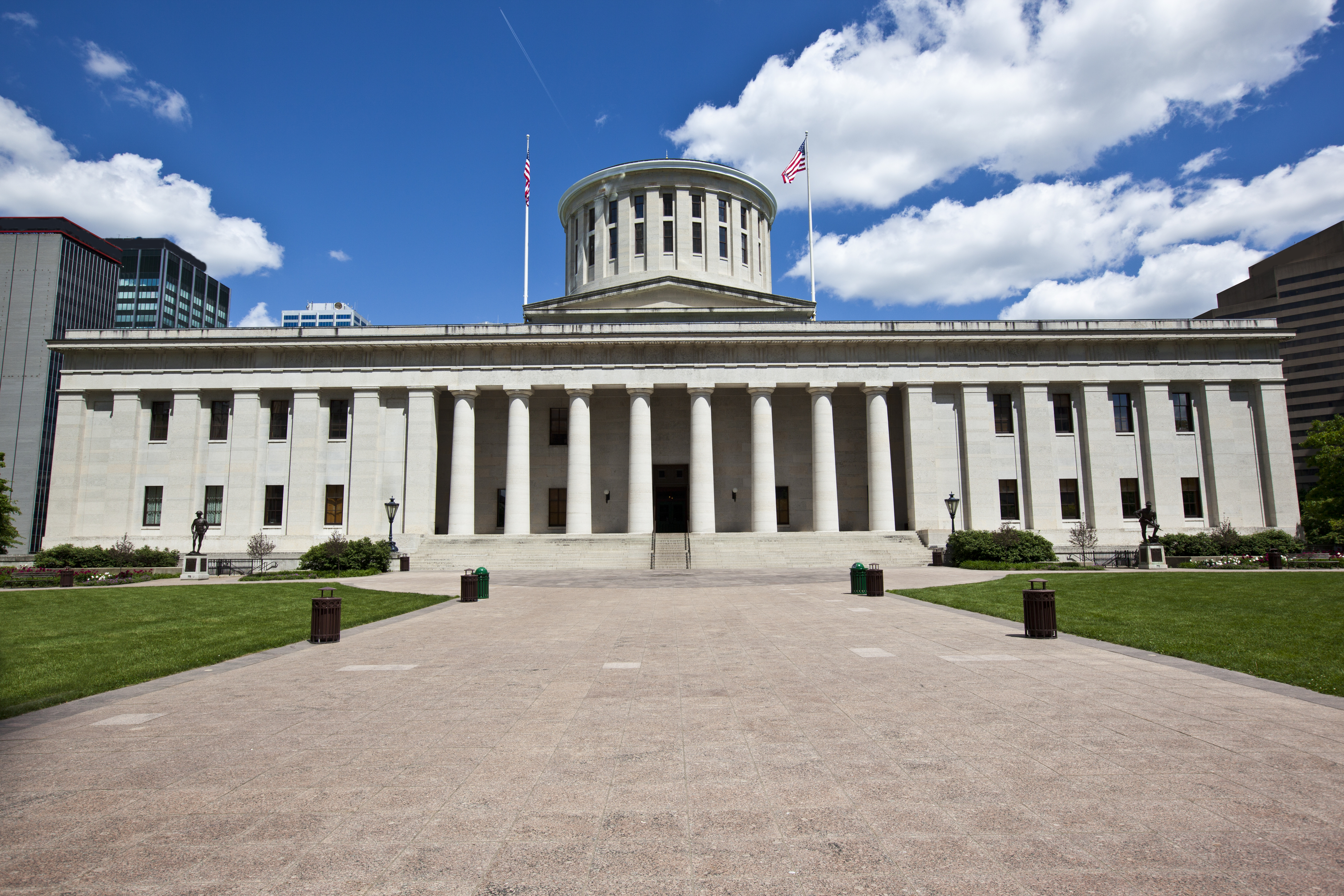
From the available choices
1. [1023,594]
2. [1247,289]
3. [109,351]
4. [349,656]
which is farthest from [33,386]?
[1247,289]

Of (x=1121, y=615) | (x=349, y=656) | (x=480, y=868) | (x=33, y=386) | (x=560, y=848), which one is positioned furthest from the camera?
(x=33, y=386)

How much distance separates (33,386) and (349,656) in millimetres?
154267

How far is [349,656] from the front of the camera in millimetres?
12633

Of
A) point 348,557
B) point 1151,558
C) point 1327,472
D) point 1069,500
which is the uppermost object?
point 1327,472

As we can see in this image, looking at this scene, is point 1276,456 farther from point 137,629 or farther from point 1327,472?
point 137,629

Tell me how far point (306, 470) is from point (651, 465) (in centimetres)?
2149

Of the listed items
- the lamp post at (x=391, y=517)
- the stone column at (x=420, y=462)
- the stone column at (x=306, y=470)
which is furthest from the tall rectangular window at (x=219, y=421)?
the lamp post at (x=391, y=517)

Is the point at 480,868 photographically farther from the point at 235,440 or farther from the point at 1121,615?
the point at 235,440

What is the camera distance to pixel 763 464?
4456 centimetres

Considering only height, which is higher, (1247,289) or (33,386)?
(1247,289)

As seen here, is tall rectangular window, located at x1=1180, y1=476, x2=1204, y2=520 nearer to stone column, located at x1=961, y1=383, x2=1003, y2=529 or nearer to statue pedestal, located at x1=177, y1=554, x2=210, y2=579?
stone column, located at x1=961, y1=383, x2=1003, y2=529

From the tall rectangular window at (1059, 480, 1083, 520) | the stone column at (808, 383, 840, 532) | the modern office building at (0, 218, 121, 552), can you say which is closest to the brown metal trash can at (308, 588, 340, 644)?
the stone column at (808, 383, 840, 532)

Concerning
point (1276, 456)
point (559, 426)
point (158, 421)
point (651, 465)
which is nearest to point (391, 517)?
point (559, 426)

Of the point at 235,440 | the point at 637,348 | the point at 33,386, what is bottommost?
the point at 235,440
